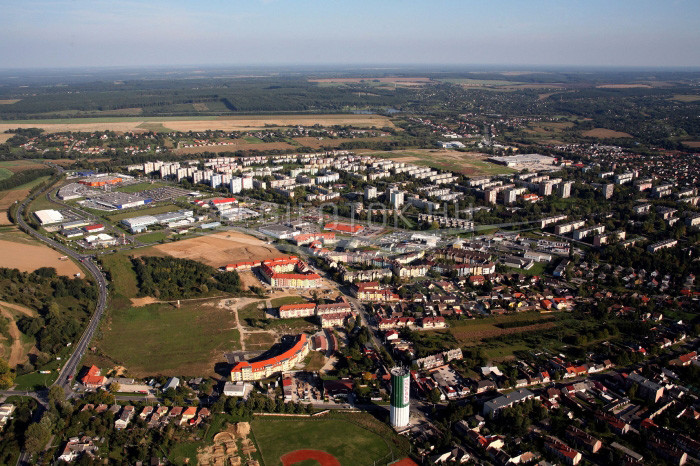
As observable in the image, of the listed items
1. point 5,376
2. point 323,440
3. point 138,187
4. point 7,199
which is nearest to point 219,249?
point 5,376

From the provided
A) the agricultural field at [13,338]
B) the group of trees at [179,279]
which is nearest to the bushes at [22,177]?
the group of trees at [179,279]

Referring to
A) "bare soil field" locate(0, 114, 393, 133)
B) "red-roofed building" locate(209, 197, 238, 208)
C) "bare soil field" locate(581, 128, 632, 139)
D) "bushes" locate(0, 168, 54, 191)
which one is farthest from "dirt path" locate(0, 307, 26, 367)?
"bare soil field" locate(581, 128, 632, 139)

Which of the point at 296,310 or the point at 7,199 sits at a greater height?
the point at 7,199

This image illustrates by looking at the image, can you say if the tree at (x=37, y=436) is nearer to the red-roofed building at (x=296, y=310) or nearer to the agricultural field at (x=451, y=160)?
the red-roofed building at (x=296, y=310)

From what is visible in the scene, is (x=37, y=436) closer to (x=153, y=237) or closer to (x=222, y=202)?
(x=153, y=237)

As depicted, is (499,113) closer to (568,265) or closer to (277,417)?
(568,265)

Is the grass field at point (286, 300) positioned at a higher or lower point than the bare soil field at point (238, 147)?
lower
